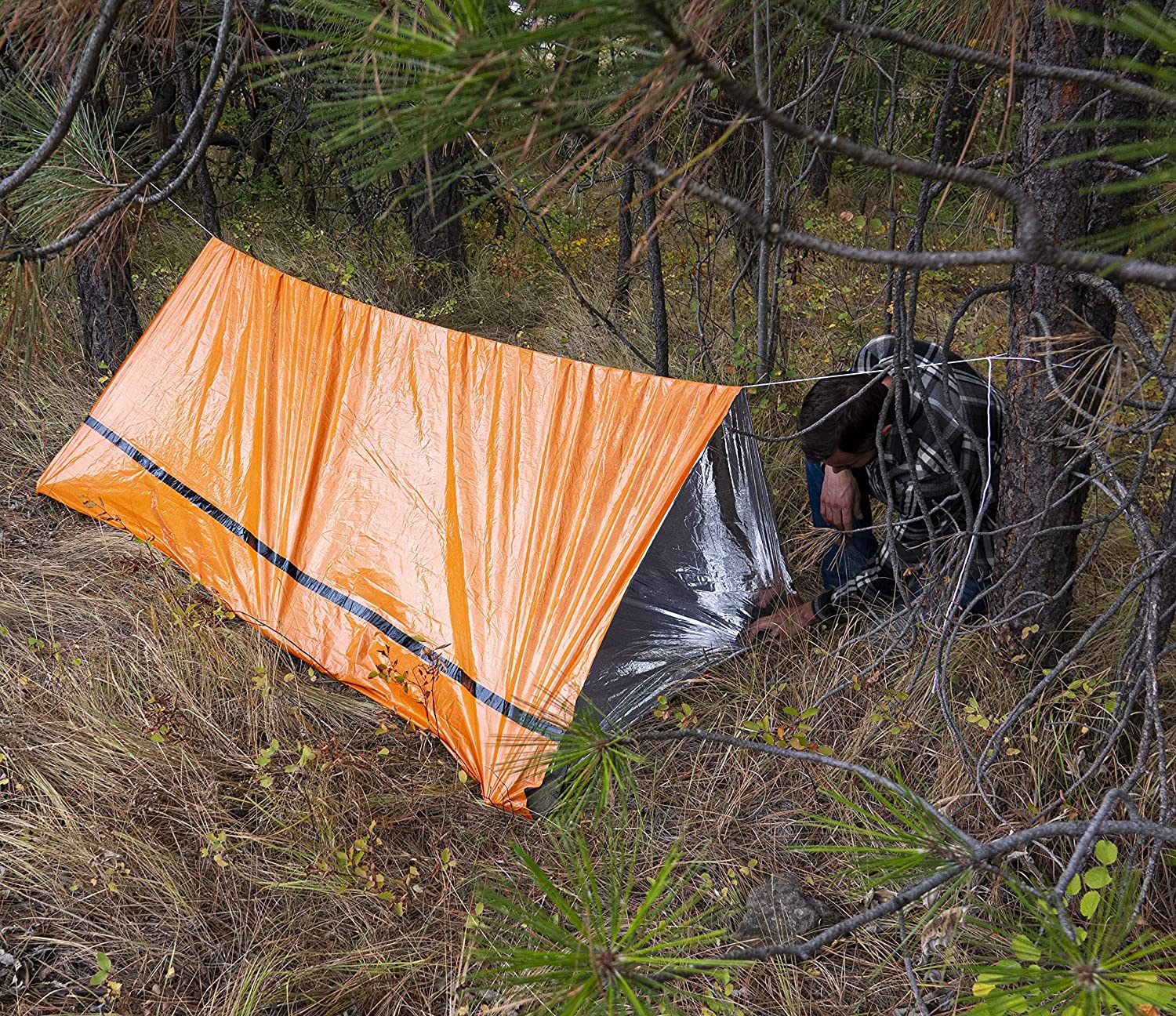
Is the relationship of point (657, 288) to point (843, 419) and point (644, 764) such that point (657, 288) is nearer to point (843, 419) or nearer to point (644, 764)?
point (843, 419)

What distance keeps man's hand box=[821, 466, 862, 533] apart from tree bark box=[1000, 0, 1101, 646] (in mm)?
592

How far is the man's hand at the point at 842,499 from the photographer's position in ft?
8.63

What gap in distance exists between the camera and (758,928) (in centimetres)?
189

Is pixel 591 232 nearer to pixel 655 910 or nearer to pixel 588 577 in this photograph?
pixel 588 577

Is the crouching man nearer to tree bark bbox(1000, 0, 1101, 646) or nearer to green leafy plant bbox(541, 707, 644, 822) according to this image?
tree bark bbox(1000, 0, 1101, 646)

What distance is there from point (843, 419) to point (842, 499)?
0.40m

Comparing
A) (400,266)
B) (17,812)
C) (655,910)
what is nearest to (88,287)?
(400,266)

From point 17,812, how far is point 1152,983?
7.84 feet

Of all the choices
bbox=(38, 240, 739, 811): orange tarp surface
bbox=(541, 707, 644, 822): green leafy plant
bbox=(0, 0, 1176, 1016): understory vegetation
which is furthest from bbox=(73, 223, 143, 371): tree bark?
bbox=(541, 707, 644, 822): green leafy plant

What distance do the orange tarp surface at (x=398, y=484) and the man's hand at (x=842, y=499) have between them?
1.91ft

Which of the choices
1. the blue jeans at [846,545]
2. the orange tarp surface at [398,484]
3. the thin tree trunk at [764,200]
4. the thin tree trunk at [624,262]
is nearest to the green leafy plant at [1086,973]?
the thin tree trunk at [764,200]

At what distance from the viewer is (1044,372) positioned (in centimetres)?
179

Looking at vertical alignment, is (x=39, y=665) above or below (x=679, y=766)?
below

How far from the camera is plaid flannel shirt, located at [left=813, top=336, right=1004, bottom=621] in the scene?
2.34 m
